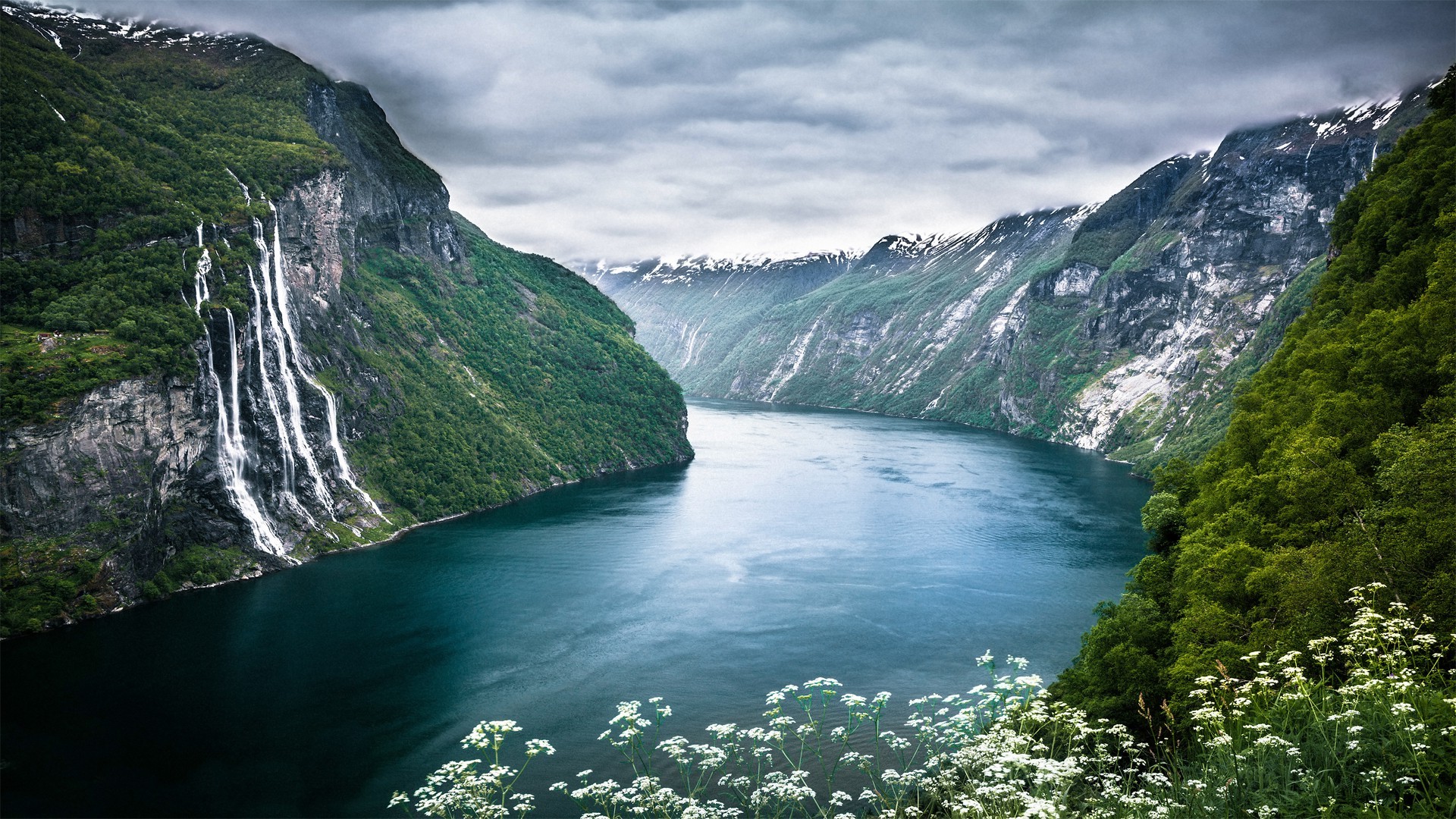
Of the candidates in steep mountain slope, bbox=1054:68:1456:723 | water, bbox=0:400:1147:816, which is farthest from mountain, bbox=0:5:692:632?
steep mountain slope, bbox=1054:68:1456:723

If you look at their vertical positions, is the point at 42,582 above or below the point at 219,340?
below

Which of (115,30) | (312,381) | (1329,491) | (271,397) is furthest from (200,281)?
(1329,491)

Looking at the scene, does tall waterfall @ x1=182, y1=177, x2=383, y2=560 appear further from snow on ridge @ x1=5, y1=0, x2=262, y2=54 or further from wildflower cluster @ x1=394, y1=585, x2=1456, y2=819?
wildflower cluster @ x1=394, y1=585, x2=1456, y2=819

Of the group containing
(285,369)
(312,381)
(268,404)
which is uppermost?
(285,369)

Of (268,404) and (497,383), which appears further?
(497,383)

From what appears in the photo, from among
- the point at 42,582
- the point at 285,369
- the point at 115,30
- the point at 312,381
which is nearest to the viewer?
the point at 42,582

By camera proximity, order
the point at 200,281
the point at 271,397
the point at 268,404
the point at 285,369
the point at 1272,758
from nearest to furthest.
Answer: the point at 1272,758
the point at 200,281
the point at 268,404
the point at 271,397
the point at 285,369

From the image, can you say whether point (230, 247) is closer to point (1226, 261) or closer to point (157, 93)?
point (157, 93)

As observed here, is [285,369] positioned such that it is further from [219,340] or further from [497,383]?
[497,383]
